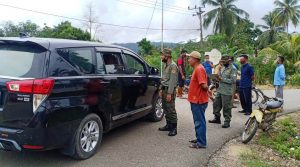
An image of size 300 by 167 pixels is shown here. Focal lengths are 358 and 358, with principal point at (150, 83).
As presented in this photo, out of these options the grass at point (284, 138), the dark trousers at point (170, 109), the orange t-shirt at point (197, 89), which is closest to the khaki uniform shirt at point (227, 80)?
the grass at point (284, 138)

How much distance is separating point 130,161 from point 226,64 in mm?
3978

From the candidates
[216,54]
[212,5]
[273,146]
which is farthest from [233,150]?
[212,5]

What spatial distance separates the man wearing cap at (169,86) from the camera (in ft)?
23.3

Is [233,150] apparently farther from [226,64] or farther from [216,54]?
[216,54]

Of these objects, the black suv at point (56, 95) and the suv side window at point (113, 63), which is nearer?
the black suv at point (56, 95)

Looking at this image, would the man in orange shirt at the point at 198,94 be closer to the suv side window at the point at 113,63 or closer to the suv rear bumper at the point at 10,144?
the suv side window at the point at 113,63

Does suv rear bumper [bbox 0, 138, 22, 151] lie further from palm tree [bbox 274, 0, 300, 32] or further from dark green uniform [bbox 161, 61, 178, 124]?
palm tree [bbox 274, 0, 300, 32]

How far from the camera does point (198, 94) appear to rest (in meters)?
6.35

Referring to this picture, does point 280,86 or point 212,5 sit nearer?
point 280,86

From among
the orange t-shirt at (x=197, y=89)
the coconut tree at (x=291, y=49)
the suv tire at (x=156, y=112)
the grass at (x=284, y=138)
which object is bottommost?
the grass at (x=284, y=138)

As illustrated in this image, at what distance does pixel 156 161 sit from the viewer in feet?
18.7

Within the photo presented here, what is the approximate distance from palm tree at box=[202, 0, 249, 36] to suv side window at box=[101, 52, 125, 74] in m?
42.8

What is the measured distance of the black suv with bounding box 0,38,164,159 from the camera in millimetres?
4656

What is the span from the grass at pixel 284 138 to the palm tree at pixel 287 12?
51073mm
